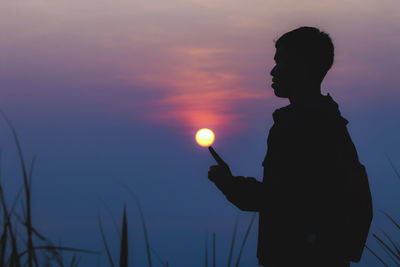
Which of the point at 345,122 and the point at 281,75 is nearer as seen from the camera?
the point at 345,122

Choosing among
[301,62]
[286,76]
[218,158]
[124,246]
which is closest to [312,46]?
[301,62]

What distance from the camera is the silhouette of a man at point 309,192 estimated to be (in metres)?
2.78

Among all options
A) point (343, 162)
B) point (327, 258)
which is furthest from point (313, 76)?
point (327, 258)

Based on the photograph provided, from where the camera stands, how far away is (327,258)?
9.07 feet

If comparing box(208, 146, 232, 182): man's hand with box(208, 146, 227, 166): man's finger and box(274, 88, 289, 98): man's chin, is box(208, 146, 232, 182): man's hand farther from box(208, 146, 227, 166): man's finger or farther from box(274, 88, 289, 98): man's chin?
box(274, 88, 289, 98): man's chin

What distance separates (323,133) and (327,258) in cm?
62

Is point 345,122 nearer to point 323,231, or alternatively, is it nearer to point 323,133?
point 323,133

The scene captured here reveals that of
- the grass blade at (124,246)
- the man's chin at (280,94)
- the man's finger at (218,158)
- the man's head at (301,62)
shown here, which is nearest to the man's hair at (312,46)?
the man's head at (301,62)

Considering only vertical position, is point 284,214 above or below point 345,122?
below

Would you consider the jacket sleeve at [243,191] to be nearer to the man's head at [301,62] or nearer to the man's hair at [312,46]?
the man's head at [301,62]

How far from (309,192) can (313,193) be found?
20 mm

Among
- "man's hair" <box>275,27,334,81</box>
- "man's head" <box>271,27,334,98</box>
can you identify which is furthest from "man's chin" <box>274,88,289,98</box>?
"man's hair" <box>275,27,334,81</box>

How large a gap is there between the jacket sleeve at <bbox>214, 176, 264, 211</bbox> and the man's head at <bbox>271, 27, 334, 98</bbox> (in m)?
0.53

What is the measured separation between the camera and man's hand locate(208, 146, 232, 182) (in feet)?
10.0
